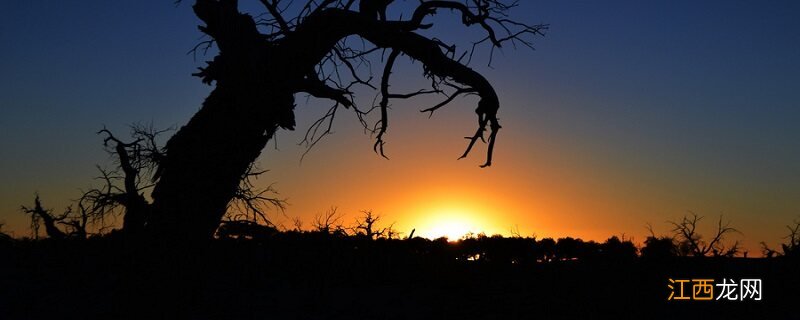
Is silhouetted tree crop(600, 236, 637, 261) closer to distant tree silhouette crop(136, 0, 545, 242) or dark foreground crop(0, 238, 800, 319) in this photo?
dark foreground crop(0, 238, 800, 319)

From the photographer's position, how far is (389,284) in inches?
883

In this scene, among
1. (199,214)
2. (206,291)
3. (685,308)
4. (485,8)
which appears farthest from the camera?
(206,291)

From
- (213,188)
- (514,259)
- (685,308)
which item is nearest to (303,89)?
(213,188)

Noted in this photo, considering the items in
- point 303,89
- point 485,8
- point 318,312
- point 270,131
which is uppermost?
point 485,8

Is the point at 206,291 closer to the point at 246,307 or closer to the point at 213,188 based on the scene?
the point at 246,307

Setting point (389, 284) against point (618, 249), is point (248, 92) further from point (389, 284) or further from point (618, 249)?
point (618, 249)

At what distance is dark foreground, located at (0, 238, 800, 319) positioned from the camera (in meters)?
18.0

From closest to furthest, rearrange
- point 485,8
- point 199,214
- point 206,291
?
point 199,214, point 485,8, point 206,291

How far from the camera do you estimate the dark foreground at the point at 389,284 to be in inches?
707

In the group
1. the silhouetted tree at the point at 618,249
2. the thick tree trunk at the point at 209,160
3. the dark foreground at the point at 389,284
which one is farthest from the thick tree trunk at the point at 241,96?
the silhouetted tree at the point at 618,249

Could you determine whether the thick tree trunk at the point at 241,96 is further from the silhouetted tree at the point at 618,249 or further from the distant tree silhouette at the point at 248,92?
the silhouetted tree at the point at 618,249

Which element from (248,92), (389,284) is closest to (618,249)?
(389,284)

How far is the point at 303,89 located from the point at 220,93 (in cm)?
56

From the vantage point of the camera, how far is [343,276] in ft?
73.7
